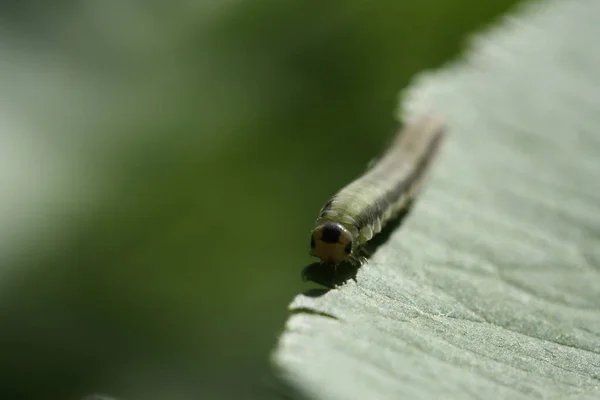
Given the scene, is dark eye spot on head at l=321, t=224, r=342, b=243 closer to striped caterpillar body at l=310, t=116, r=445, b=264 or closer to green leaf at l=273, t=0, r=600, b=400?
striped caterpillar body at l=310, t=116, r=445, b=264

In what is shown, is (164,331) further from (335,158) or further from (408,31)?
(408,31)

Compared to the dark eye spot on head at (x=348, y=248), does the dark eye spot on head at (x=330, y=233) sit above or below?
above

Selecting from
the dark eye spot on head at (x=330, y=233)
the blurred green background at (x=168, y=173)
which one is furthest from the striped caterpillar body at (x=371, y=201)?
the blurred green background at (x=168, y=173)

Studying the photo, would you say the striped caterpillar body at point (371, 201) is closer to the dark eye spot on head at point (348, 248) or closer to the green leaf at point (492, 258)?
the dark eye spot on head at point (348, 248)

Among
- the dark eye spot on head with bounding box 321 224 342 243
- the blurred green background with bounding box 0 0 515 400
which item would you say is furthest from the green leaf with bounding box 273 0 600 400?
the blurred green background with bounding box 0 0 515 400

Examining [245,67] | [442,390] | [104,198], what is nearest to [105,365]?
[104,198]

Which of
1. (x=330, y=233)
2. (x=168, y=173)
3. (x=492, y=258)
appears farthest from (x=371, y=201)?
(x=168, y=173)
